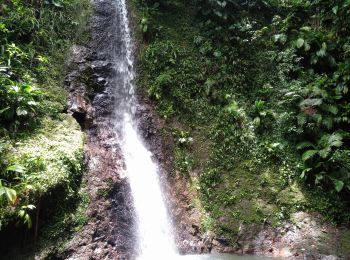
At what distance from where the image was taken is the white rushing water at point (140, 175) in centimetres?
820

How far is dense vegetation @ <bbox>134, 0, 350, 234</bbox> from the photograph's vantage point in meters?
8.85

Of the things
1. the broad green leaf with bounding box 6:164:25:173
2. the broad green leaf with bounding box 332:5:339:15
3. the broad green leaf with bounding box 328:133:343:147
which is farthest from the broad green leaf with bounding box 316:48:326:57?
the broad green leaf with bounding box 6:164:25:173

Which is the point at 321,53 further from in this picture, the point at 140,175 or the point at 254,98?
the point at 140,175

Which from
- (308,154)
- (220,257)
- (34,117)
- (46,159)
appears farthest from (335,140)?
(34,117)

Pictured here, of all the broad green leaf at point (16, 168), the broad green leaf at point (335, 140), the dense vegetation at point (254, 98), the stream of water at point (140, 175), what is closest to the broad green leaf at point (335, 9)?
the dense vegetation at point (254, 98)

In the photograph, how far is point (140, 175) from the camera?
945cm

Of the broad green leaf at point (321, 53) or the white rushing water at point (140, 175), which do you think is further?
the broad green leaf at point (321, 53)

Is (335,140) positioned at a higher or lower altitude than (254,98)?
lower

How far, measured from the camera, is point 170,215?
352 inches

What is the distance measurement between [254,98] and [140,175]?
4.84 metres

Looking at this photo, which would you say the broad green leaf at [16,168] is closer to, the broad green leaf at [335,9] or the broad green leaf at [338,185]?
the broad green leaf at [338,185]

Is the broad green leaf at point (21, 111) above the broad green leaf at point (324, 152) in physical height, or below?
above

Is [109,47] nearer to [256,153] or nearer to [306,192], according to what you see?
[256,153]

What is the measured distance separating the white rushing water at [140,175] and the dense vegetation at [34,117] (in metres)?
1.71
